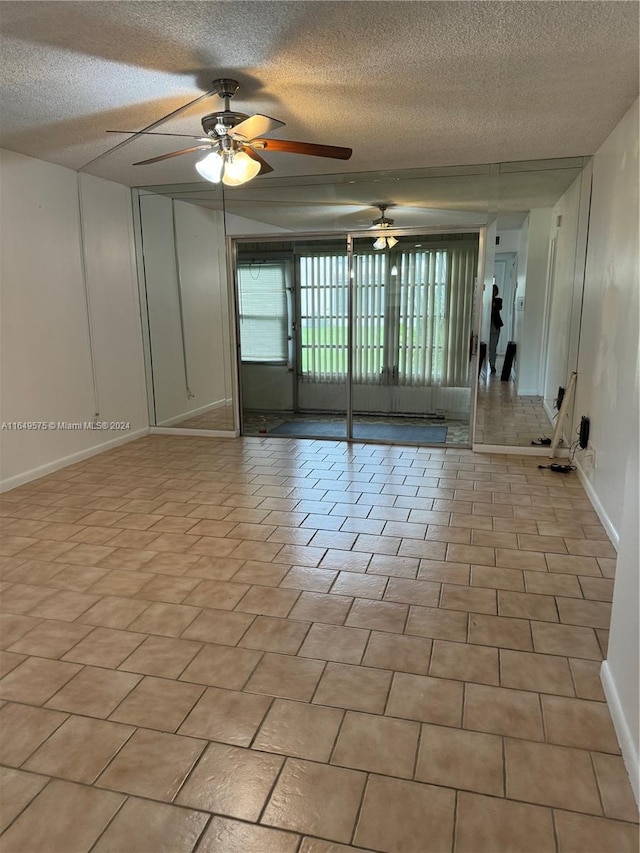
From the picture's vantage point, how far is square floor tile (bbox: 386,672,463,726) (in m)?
1.81

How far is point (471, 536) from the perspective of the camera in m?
3.20

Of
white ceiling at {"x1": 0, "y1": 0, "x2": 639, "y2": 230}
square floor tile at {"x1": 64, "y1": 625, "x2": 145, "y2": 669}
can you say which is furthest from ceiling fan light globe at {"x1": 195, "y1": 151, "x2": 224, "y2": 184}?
square floor tile at {"x1": 64, "y1": 625, "x2": 145, "y2": 669}

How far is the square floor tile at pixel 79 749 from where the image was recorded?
5.34 feet

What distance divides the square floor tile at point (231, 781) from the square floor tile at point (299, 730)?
50 mm

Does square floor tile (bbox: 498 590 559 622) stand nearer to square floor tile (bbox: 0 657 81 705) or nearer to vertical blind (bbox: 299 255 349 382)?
square floor tile (bbox: 0 657 81 705)

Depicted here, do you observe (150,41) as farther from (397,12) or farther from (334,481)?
(334,481)

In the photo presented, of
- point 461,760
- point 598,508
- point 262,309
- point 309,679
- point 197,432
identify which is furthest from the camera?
point 262,309

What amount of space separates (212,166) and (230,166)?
122mm

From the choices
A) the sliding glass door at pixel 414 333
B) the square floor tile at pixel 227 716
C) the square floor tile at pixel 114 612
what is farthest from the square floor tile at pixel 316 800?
the sliding glass door at pixel 414 333

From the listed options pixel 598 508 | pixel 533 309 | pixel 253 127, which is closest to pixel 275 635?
pixel 598 508

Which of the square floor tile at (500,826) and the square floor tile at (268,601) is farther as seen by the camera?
the square floor tile at (268,601)

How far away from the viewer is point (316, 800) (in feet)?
4.97

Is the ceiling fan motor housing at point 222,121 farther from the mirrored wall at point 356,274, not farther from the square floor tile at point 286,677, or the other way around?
the square floor tile at point 286,677

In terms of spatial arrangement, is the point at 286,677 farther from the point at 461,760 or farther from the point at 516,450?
the point at 516,450
